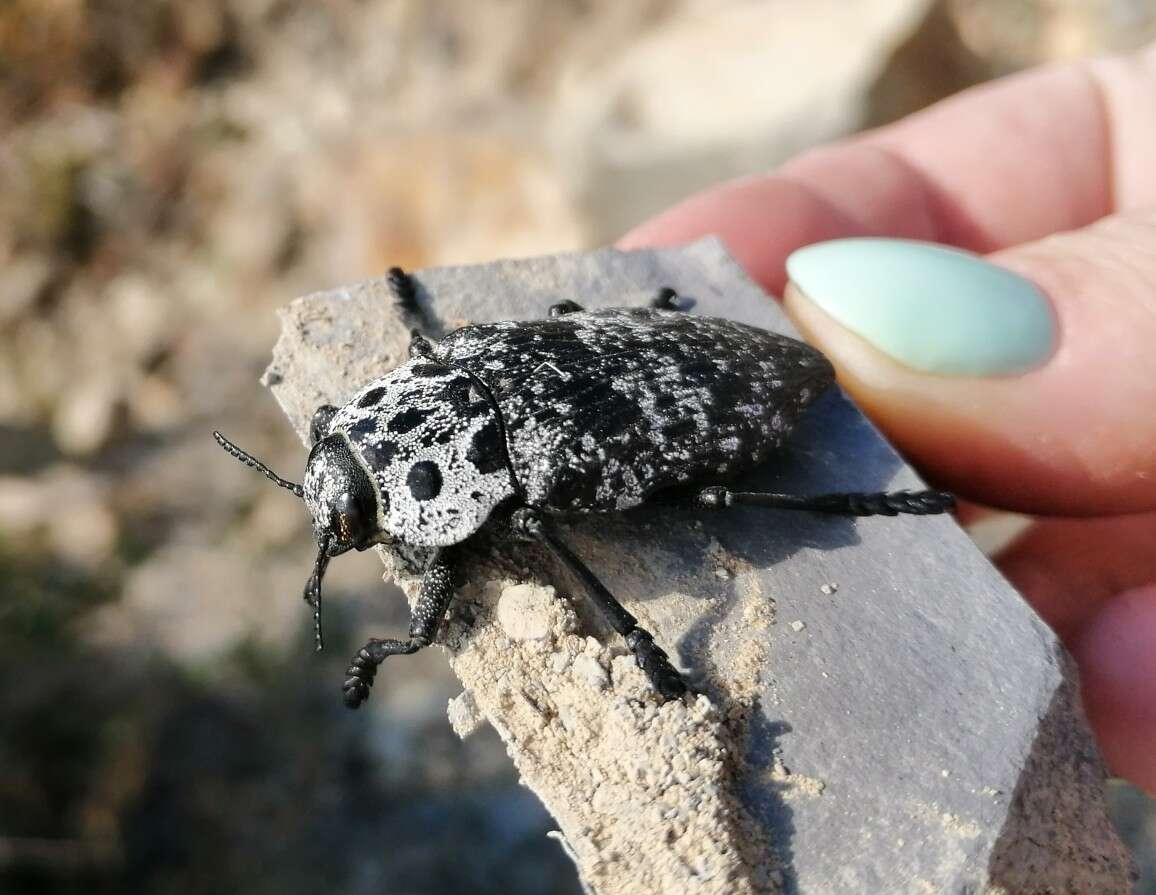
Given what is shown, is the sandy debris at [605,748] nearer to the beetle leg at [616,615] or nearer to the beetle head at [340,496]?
the beetle leg at [616,615]

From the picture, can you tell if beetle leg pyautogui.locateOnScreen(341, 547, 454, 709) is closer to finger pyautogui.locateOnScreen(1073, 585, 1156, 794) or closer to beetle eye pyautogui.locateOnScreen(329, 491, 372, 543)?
beetle eye pyautogui.locateOnScreen(329, 491, 372, 543)

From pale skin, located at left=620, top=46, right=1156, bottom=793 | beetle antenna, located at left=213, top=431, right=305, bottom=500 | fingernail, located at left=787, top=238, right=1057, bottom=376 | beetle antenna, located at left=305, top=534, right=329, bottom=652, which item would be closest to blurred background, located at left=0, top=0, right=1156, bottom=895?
pale skin, located at left=620, top=46, right=1156, bottom=793

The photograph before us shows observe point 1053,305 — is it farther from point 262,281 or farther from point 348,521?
point 262,281

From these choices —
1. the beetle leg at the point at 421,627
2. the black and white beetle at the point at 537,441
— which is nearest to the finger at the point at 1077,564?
the black and white beetle at the point at 537,441

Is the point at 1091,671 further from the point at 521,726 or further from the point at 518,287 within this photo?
the point at 518,287

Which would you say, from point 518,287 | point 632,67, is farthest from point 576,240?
point 518,287
